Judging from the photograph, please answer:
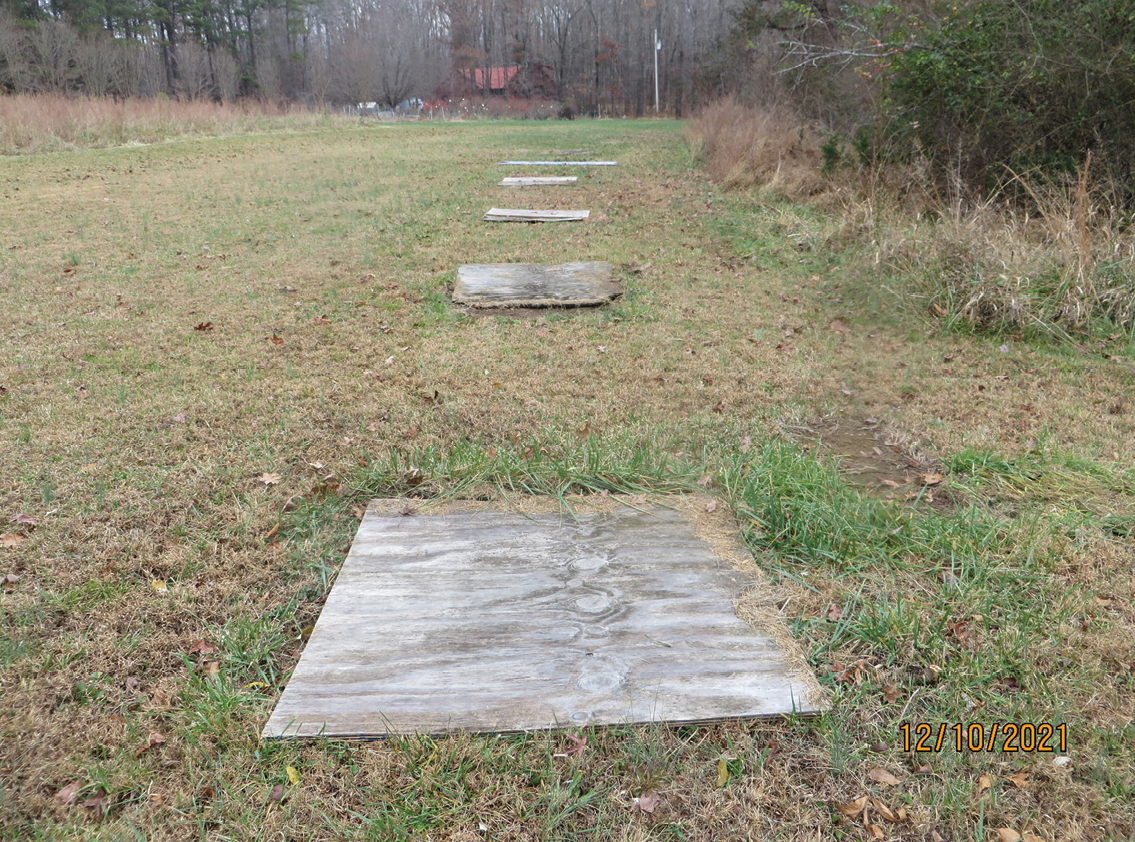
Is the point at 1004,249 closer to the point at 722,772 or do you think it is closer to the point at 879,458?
the point at 879,458

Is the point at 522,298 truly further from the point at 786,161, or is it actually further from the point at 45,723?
the point at 786,161

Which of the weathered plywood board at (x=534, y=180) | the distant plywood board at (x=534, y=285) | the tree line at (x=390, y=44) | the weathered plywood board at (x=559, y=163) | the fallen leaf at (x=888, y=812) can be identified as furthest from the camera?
the tree line at (x=390, y=44)

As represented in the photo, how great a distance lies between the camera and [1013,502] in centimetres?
313

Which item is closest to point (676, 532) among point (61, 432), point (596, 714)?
point (596, 714)

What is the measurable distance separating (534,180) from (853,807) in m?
12.1

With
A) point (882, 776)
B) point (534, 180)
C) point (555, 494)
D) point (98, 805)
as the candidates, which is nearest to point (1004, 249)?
point (555, 494)

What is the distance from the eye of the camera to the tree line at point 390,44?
114 feet

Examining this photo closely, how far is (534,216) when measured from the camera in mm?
9297

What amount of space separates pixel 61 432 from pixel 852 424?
13.1 feet

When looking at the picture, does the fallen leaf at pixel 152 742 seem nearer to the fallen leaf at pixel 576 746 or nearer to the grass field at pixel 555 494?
the grass field at pixel 555 494

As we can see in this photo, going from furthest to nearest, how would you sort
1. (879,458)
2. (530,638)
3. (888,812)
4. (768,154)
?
(768,154), (879,458), (530,638), (888,812)

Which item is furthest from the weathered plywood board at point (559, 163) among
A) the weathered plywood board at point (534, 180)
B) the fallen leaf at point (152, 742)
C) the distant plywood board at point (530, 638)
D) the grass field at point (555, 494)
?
the fallen leaf at point (152, 742)

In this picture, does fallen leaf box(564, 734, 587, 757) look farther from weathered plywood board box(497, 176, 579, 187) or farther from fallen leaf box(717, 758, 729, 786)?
weathered plywood board box(497, 176, 579, 187)

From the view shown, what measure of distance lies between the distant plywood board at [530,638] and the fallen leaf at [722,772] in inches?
4.9
